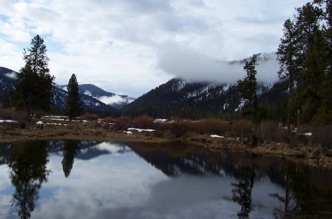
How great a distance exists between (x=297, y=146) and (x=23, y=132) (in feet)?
93.4

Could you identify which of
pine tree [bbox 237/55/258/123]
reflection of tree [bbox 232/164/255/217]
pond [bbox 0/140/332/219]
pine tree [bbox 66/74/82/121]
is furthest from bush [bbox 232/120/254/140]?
pine tree [bbox 66/74/82/121]

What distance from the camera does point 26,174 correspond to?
19688 mm

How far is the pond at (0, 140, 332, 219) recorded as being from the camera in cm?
1373

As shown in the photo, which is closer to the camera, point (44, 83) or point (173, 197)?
point (173, 197)

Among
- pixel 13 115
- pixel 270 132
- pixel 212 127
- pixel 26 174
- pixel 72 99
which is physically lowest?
pixel 26 174

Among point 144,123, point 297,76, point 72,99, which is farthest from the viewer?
point 72,99

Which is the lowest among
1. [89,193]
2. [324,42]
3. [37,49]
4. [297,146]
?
[89,193]

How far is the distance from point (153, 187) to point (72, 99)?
65.0 m

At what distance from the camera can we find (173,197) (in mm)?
16516

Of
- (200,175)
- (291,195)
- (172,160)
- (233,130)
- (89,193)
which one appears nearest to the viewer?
(89,193)

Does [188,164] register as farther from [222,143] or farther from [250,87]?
[250,87]

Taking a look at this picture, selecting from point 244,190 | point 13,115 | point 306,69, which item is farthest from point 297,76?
point 13,115

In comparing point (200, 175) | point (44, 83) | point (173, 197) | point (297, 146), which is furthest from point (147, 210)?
point (44, 83)

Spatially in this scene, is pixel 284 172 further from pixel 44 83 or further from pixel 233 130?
pixel 44 83
